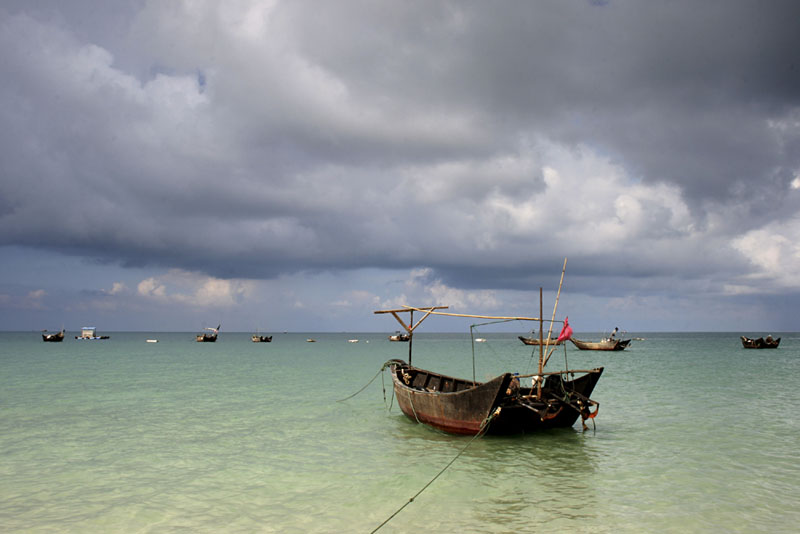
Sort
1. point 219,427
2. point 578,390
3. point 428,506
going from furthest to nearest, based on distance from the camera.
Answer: point 219,427 → point 578,390 → point 428,506

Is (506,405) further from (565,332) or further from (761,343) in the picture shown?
(761,343)

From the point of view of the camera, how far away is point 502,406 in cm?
1469

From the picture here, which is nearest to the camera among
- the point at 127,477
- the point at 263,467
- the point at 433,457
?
the point at 127,477

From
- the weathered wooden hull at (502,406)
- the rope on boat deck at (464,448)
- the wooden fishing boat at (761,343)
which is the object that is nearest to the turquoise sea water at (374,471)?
the rope on boat deck at (464,448)

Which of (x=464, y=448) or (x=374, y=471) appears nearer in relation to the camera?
(x=374, y=471)

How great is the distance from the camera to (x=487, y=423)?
14.3m

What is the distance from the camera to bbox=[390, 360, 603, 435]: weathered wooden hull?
14.2 meters

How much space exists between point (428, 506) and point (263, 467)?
197 inches

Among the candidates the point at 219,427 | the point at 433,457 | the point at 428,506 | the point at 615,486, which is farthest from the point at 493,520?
the point at 219,427

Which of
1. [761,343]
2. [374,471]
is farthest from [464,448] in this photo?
[761,343]

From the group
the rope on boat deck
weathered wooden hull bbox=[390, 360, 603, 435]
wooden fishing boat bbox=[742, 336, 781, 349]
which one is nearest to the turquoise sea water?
the rope on boat deck

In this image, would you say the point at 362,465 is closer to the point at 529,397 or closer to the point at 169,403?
the point at 529,397

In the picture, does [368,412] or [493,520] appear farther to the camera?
[368,412]

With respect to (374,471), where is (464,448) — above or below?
above
